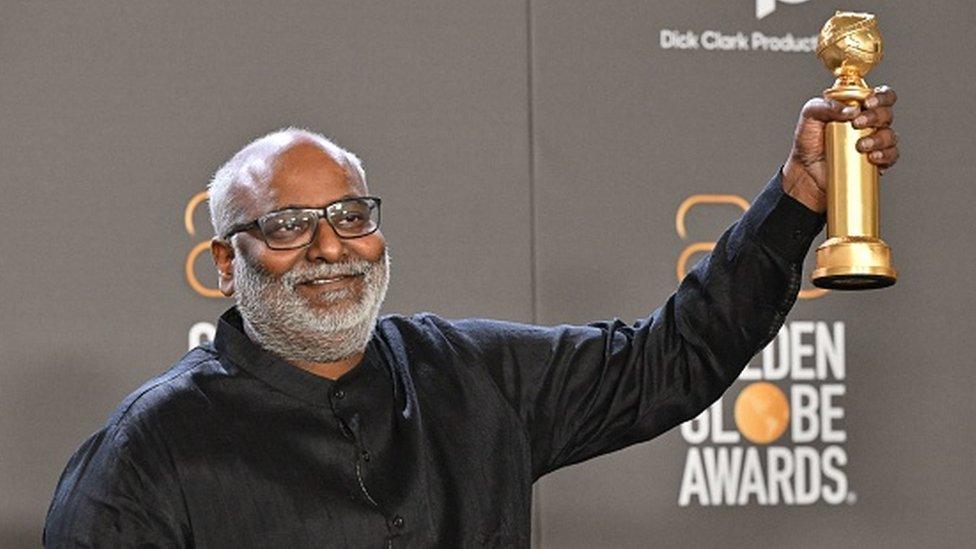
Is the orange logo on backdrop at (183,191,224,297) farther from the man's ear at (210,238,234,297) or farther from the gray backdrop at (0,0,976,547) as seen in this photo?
the man's ear at (210,238,234,297)

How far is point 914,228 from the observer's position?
12.2 feet

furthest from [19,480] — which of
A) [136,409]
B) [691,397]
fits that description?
[691,397]

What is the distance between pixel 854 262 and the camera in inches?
90.6

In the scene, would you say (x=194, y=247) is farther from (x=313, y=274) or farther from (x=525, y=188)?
(x=313, y=274)

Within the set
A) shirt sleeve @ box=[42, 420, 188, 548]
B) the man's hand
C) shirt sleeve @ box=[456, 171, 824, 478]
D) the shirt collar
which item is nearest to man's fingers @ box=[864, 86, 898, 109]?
the man's hand

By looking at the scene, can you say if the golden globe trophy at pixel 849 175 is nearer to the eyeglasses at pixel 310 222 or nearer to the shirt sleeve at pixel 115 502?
the eyeglasses at pixel 310 222

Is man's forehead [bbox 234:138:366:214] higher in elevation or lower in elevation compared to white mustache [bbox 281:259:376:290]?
higher

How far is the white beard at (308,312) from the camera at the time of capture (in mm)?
2559

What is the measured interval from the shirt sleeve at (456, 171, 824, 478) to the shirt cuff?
20 mm

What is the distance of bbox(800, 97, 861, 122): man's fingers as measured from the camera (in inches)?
93.7

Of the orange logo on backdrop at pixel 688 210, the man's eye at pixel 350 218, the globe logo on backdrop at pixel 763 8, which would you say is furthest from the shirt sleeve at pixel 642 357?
the globe logo on backdrop at pixel 763 8

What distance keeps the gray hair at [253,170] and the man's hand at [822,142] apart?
2.10ft

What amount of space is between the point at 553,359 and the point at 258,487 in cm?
56

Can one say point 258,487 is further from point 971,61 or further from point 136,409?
point 971,61
